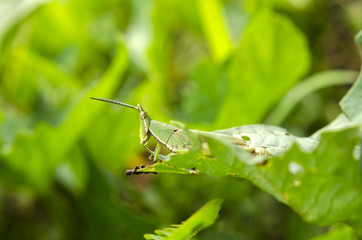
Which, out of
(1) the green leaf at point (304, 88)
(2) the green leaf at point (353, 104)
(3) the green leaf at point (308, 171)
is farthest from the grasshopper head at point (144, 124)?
(1) the green leaf at point (304, 88)

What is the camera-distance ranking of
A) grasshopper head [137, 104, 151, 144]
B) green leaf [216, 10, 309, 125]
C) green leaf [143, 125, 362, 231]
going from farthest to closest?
green leaf [216, 10, 309, 125], grasshopper head [137, 104, 151, 144], green leaf [143, 125, 362, 231]

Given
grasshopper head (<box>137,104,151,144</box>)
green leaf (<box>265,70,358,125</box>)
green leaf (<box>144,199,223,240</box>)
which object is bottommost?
green leaf (<box>144,199,223,240</box>)

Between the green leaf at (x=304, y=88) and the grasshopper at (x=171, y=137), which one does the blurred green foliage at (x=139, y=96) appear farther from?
the grasshopper at (x=171, y=137)

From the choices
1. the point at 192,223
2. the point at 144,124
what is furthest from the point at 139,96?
the point at 192,223

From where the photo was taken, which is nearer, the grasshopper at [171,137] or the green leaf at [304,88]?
the grasshopper at [171,137]

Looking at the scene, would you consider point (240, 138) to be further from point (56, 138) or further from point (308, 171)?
point (56, 138)

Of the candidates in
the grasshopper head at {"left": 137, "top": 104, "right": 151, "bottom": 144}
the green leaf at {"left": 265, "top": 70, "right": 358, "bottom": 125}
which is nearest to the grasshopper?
the grasshopper head at {"left": 137, "top": 104, "right": 151, "bottom": 144}

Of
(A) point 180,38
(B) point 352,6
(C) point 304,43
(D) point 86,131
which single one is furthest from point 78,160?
(B) point 352,6

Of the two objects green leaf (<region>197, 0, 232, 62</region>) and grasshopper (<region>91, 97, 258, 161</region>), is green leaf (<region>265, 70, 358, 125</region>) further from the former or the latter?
grasshopper (<region>91, 97, 258, 161</region>)

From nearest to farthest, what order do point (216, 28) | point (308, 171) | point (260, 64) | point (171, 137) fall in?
point (308, 171) < point (171, 137) < point (260, 64) < point (216, 28)
